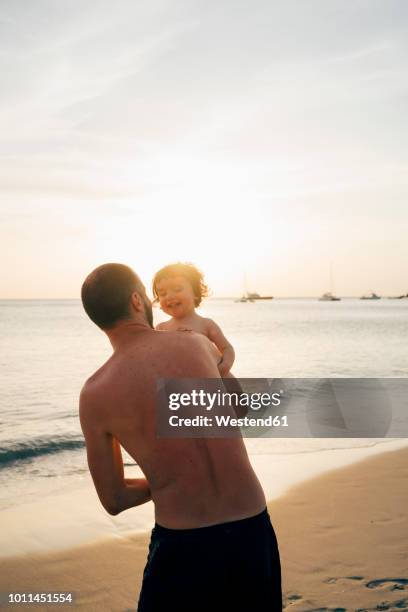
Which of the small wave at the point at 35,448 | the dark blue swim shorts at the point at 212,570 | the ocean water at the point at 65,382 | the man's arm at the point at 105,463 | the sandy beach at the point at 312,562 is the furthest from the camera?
the small wave at the point at 35,448

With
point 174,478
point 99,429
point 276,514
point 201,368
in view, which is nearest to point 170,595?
point 174,478

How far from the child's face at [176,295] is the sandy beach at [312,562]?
254 centimetres

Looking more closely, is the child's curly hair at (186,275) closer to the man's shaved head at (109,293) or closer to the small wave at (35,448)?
the man's shaved head at (109,293)

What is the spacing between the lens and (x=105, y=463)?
2.41 m

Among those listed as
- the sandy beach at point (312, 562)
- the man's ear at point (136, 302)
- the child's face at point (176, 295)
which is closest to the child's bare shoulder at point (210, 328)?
the child's face at point (176, 295)

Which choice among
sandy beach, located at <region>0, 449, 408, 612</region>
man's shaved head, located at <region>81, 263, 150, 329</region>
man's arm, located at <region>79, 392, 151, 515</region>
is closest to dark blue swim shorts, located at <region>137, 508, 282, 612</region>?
man's arm, located at <region>79, 392, 151, 515</region>

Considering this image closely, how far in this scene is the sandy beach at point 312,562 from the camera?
191 inches

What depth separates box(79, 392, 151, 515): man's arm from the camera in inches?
94.7

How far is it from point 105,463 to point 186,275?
287 cm

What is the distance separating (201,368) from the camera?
7.72 ft

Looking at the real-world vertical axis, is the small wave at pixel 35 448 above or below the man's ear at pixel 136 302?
below

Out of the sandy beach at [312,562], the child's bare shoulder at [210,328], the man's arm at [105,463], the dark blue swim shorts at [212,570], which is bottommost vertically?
the sandy beach at [312,562]

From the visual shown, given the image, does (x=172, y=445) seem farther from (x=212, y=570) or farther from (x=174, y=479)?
(x=212, y=570)

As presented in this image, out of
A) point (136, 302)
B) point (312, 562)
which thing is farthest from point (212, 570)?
point (312, 562)
